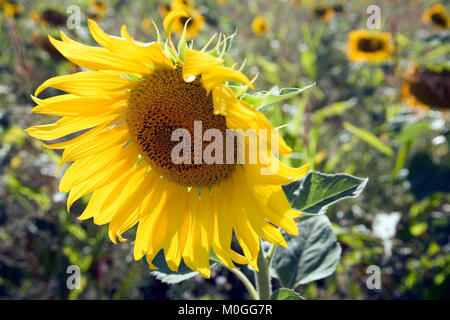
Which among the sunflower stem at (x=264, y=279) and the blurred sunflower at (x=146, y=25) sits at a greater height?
the blurred sunflower at (x=146, y=25)

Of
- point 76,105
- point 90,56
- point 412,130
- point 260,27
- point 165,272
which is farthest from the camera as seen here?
point 260,27

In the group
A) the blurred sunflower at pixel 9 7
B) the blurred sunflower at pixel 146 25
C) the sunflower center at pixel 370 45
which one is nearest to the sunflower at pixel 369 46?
the sunflower center at pixel 370 45

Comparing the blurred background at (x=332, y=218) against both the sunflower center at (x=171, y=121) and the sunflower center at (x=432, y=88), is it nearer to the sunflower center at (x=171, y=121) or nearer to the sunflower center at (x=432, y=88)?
the sunflower center at (x=432, y=88)

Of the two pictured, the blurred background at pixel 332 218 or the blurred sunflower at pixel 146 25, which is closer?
the blurred background at pixel 332 218

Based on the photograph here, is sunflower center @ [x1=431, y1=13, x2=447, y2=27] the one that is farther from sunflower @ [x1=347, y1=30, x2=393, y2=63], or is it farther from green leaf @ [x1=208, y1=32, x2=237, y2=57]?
green leaf @ [x1=208, y1=32, x2=237, y2=57]

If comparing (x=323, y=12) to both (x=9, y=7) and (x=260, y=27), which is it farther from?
(x=9, y=7)

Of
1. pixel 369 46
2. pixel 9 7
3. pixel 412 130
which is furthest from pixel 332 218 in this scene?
pixel 9 7
